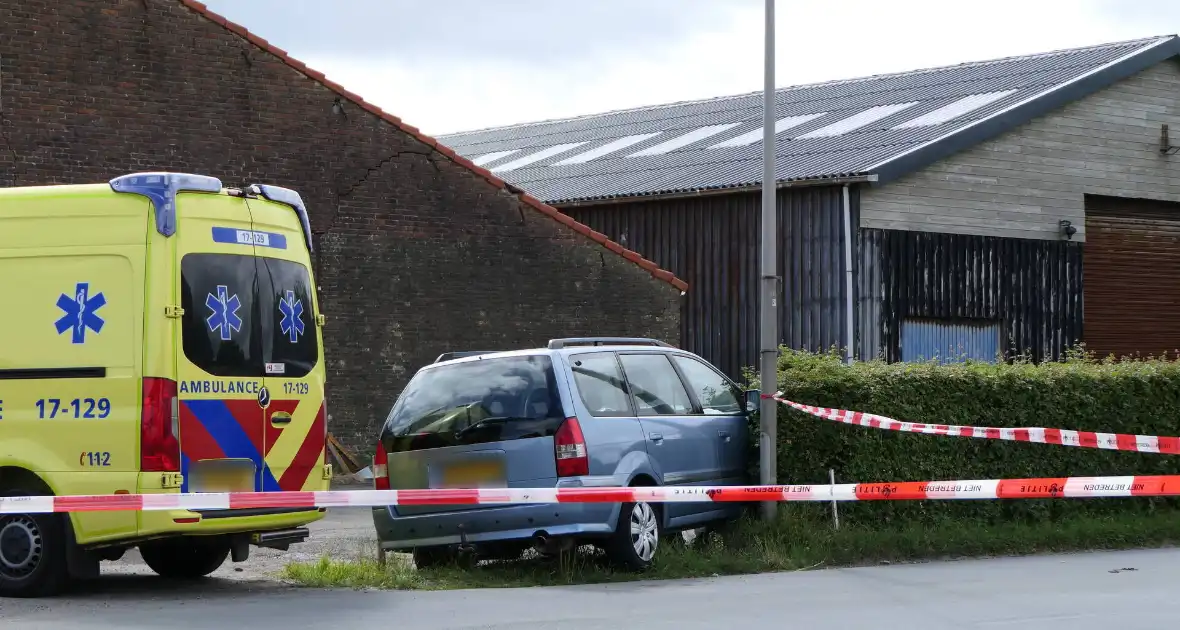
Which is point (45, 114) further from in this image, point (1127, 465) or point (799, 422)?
point (1127, 465)

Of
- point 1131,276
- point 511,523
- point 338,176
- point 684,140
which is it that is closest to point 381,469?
point 511,523

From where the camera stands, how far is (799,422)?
1338cm

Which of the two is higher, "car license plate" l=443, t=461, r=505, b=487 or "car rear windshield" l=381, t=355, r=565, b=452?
"car rear windshield" l=381, t=355, r=565, b=452

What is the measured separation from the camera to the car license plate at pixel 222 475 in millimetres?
9883

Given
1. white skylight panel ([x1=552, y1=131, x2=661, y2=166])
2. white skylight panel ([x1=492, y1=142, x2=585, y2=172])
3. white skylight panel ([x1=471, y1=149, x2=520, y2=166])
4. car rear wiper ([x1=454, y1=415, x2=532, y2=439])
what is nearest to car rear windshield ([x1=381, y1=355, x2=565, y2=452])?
car rear wiper ([x1=454, y1=415, x2=532, y2=439])

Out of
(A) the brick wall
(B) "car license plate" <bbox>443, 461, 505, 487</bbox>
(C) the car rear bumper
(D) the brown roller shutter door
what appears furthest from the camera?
(D) the brown roller shutter door

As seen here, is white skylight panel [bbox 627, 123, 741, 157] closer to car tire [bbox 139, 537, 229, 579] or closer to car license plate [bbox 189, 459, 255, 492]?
car tire [bbox 139, 537, 229, 579]

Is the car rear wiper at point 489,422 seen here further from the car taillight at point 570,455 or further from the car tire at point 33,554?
the car tire at point 33,554

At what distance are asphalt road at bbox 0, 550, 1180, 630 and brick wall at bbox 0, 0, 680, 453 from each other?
8.43 m

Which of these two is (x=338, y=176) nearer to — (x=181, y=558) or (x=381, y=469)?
(x=381, y=469)

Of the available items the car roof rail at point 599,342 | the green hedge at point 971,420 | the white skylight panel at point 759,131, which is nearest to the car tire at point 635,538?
the car roof rail at point 599,342

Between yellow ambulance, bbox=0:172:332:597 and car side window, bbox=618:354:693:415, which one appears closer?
yellow ambulance, bbox=0:172:332:597

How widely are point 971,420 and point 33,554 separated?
27.0ft

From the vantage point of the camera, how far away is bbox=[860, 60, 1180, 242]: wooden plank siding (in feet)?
83.6
